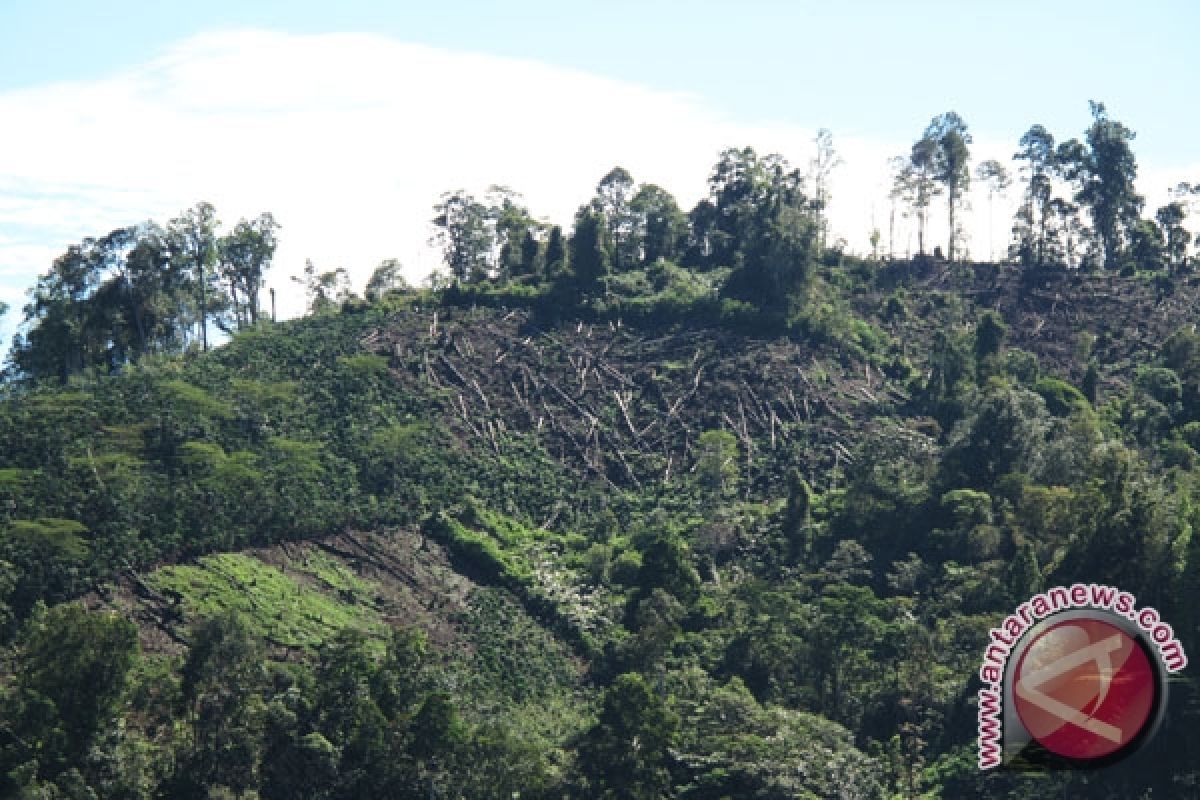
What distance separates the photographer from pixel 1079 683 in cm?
2622

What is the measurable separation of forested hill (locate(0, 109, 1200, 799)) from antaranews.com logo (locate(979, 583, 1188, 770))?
1607 centimetres

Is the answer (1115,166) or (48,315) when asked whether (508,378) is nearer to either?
(48,315)

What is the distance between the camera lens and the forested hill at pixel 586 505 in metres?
42.5

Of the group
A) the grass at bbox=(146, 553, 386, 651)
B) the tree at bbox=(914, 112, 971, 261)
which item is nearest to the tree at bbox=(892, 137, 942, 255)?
the tree at bbox=(914, 112, 971, 261)

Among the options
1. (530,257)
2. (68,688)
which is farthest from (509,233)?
(68,688)

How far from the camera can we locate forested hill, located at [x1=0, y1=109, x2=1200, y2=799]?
139 ft

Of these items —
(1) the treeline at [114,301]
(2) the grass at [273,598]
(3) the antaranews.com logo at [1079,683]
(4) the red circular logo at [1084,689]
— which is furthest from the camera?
(1) the treeline at [114,301]

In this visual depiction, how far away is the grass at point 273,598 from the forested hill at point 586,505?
0.60 feet

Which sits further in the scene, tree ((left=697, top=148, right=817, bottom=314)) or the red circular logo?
tree ((left=697, top=148, right=817, bottom=314))

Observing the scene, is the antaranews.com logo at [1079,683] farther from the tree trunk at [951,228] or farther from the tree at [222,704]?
the tree trunk at [951,228]

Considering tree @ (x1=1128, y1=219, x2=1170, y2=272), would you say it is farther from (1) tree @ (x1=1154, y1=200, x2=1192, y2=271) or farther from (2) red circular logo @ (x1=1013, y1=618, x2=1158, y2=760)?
(2) red circular logo @ (x1=1013, y1=618, x2=1158, y2=760)

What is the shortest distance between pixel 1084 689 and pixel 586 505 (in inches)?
1624

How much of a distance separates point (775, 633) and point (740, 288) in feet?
109

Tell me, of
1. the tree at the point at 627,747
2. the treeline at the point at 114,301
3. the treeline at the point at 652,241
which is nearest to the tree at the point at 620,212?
the treeline at the point at 652,241
